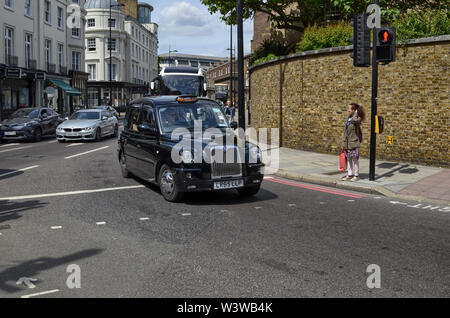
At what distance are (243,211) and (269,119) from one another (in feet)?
39.3

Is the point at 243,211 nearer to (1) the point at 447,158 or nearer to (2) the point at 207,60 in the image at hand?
A: (1) the point at 447,158

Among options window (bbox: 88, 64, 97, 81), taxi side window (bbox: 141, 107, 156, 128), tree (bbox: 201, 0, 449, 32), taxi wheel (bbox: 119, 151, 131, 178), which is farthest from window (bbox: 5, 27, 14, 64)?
window (bbox: 88, 64, 97, 81)

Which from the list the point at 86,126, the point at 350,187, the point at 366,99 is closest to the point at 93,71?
the point at 86,126

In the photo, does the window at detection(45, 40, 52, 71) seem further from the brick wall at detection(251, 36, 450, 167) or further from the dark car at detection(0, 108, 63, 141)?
the brick wall at detection(251, 36, 450, 167)

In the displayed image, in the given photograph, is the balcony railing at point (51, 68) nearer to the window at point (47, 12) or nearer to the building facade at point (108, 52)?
the window at point (47, 12)

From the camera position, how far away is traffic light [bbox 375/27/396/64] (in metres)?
9.66

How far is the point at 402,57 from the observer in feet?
41.9

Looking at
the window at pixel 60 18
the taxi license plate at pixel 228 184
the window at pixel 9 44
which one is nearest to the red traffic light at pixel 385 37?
the taxi license plate at pixel 228 184

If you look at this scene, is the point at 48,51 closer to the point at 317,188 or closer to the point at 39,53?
the point at 39,53

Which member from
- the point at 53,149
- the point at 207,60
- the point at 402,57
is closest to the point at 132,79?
the point at 53,149

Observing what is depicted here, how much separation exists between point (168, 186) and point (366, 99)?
8331 millimetres

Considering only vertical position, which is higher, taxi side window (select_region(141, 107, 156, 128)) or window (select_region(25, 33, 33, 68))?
window (select_region(25, 33, 33, 68))

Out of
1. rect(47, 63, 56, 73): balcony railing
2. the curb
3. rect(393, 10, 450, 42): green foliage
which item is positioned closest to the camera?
the curb

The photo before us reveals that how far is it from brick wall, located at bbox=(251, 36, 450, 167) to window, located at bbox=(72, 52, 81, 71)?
31.2 meters
